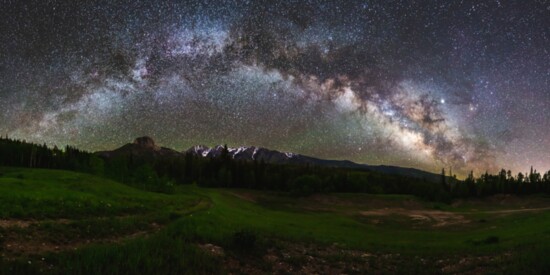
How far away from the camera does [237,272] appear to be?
57.9ft

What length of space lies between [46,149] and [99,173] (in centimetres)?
7771

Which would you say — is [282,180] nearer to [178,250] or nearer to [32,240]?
[32,240]

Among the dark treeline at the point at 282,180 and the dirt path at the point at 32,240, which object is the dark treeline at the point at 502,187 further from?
the dirt path at the point at 32,240

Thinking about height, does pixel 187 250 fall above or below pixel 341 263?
above

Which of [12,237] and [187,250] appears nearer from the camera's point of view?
[187,250]

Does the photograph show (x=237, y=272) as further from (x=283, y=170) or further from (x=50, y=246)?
(x=283, y=170)

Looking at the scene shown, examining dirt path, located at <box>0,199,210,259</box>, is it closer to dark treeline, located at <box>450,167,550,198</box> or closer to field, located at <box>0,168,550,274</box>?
field, located at <box>0,168,550,274</box>

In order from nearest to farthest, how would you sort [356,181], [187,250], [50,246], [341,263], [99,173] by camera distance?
[187,250] < [50,246] < [341,263] < [99,173] < [356,181]

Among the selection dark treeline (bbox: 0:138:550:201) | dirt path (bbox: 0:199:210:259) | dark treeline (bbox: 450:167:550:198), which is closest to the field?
dirt path (bbox: 0:199:210:259)

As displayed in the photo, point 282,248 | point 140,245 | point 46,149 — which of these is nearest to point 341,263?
point 282,248

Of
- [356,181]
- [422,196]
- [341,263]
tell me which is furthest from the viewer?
[356,181]

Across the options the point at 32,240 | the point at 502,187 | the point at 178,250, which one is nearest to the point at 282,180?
the point at 502,187

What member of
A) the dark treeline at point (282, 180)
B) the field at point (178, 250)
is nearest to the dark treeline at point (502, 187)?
the dark treeline at point (282, 180)

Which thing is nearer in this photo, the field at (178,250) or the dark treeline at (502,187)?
the field at (178,250)
